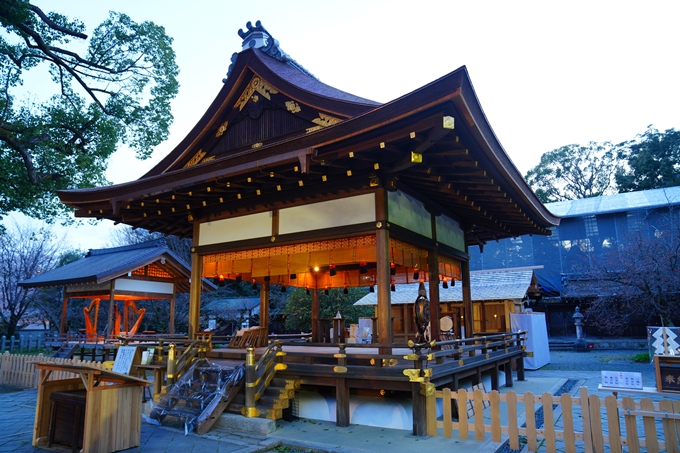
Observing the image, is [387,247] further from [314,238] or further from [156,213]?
[156,213]

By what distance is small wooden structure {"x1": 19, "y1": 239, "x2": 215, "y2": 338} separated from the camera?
18250 mm

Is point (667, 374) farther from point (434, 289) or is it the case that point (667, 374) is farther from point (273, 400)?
point (273, 400)

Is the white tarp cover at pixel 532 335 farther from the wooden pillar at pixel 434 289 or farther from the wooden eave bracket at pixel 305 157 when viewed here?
the wooden eave bracket at pixel 305 157

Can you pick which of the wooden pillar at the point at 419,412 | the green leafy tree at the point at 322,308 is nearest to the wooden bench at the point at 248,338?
the wooden pillar at the point at 419,412

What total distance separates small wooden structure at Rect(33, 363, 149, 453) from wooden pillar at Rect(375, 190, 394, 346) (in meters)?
3.88

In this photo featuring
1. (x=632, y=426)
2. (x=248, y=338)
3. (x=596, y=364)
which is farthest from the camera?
(x=596, y=364)

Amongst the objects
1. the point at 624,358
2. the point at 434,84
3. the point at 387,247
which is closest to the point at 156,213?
the point at 387,247

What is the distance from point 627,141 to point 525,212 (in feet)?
138

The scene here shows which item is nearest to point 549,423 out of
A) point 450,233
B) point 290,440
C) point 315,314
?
point 290,440

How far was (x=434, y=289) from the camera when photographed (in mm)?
10789

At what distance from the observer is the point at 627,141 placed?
4472 cm

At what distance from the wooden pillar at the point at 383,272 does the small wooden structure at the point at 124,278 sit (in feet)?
44.6

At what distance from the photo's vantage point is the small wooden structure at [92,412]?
6059 mm

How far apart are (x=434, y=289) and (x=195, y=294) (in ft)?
18.9
